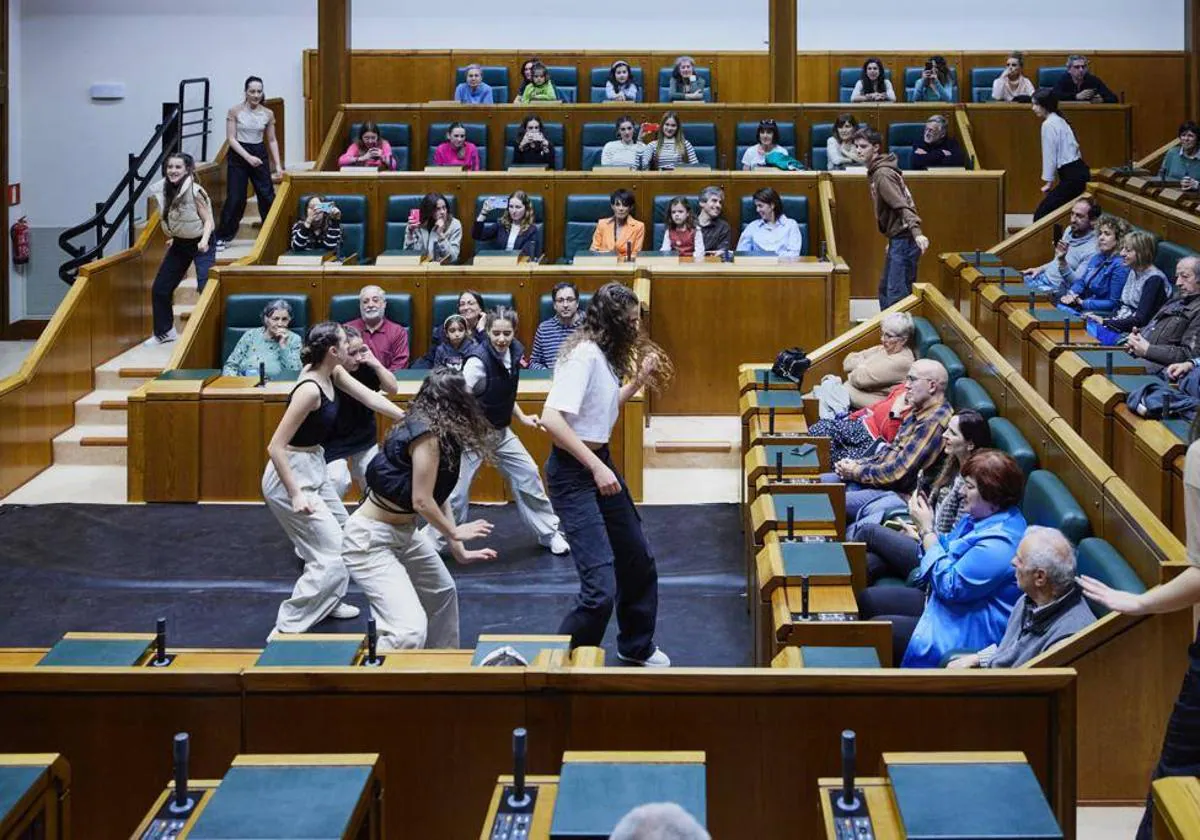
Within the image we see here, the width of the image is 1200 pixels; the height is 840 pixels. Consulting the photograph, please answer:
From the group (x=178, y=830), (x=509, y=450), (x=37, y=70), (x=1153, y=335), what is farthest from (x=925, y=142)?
(x=178, y=830)

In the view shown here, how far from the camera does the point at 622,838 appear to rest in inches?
71.3

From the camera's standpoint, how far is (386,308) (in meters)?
7.39

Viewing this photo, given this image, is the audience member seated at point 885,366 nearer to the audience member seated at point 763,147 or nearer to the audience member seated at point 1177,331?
the audience member seated at point 1177,331

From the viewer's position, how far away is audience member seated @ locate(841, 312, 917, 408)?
6086 millimetres

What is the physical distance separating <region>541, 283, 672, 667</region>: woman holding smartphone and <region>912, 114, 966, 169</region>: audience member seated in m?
5.25

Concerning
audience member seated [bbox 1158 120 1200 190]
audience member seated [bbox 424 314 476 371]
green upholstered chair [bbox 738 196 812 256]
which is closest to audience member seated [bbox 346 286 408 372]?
audience member seated [bbox 424 314 476 371]

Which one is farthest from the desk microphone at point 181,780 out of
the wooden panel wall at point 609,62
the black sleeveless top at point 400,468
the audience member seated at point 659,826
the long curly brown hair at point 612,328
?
the wooden panel wall at point 609,62

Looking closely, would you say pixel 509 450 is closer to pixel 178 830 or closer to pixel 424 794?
pixel 424 794

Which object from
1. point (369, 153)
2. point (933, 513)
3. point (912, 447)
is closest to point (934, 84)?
point (369, 153)

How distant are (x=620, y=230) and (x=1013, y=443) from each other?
3887 millimetres

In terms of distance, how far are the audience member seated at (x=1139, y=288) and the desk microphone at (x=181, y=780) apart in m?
4.78

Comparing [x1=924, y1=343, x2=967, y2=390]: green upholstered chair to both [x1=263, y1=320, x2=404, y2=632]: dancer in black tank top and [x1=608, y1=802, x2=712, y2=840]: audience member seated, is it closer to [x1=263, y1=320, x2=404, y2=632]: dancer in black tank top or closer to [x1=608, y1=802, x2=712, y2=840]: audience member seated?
[x1=263, y1=320, x2=404, y2=632]: dancer in black tank top

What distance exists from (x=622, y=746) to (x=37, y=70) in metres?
10.9

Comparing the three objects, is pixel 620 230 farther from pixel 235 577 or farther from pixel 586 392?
pixel 586 392
